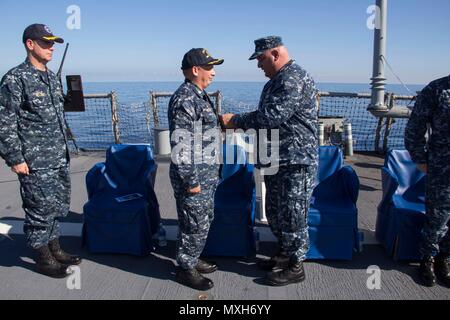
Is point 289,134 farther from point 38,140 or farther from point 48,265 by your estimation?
point 48,265

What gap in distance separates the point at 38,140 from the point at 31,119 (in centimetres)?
17

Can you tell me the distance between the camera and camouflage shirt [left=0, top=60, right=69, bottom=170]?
2.69 meters

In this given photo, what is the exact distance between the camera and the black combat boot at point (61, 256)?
10.3ft

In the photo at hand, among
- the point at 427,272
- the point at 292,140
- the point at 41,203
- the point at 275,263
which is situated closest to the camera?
the point at 292,140

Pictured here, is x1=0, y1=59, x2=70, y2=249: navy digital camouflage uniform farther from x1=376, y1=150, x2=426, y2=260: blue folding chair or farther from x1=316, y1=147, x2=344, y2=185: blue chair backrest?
x1=376, y1=150, x2=426, y2=260: blue folding chair

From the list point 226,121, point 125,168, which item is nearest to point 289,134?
point 226,121

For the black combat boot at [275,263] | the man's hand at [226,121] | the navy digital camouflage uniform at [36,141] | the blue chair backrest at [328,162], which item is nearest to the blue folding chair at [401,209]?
the blue chair backrest at [328,162]

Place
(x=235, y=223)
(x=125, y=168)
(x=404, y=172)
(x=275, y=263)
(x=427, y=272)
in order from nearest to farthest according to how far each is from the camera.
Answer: (x=427, y=272) < (x=275, y=263) < (x=235, y=223) < (x=404, y=172) < (x=125, y=168)

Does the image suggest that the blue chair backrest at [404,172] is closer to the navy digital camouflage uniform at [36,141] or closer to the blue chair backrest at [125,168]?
the blue chair backrest at [125,168]

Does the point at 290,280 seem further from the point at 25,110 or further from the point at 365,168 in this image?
the point at 365,168

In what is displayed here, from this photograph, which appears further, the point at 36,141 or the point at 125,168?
the point at 125,168

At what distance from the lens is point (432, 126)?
2.71 m
